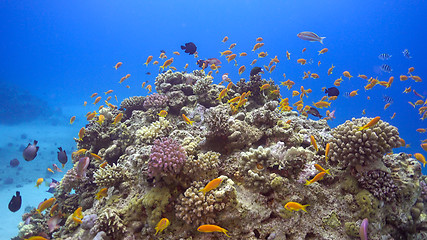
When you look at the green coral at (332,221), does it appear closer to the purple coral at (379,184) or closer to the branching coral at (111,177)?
the purple coral at (379,184)

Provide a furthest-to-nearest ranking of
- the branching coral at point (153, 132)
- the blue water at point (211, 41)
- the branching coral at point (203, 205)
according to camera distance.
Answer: the blue water at point (211, 41) → the branching coral at point (153, 132) → the branching coral at point (203, 205)

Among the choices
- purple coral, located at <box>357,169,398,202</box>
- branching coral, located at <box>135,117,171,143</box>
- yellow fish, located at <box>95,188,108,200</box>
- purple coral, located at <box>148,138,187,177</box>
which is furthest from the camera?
branching coral, located at <box>135,117,171,143</box>

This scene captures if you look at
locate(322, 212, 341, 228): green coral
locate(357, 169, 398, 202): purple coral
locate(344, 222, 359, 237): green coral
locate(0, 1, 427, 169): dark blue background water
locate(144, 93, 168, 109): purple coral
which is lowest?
locate(344, 222, 359, 237): green coral

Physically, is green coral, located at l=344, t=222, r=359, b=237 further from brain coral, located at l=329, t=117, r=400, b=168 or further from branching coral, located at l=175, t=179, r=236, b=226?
branching coral, located at l=175, t=179, r=236, b=226

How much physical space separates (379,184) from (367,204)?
503mm

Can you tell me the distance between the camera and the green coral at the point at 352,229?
350cm

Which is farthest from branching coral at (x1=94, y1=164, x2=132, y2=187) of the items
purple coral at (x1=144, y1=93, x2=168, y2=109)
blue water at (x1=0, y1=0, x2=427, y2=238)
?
blue water at (x1=0, y1=0, x2=427, y2=238)

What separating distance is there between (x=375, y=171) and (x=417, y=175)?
1223 millimetres

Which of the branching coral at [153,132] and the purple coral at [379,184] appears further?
the branching coral at [153,132]

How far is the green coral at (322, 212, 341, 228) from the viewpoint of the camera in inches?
144

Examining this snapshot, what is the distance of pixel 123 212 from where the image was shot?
4051mm

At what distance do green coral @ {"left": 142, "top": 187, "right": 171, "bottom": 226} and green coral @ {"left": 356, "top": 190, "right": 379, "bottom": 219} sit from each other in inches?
141

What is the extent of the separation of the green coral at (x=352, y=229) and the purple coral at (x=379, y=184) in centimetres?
79

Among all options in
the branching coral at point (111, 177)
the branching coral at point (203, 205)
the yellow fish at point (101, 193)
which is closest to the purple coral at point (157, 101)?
the branching coral at point (111, 177)
